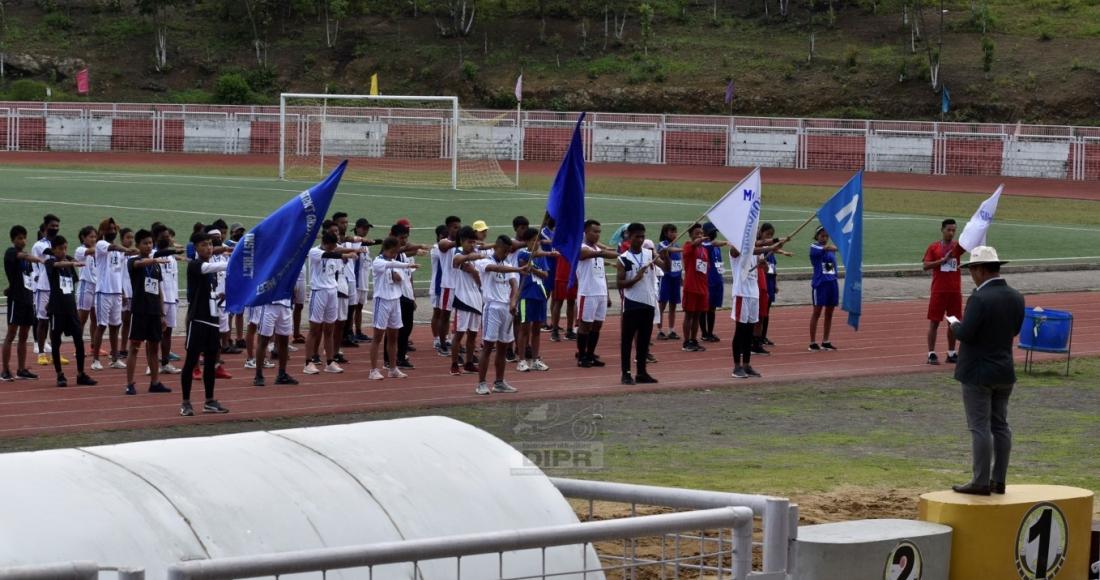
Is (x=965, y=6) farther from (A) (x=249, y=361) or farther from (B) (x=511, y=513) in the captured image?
(B) (x=511, y=513)

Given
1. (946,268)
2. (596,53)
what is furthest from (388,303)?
(596,53)

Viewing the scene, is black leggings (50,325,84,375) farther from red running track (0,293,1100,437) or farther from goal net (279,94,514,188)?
goal net (279,94,514,188)

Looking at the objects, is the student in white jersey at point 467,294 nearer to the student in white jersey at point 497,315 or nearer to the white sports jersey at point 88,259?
the student in white jersey at point 497,315

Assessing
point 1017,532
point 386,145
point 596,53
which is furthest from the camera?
A: point 596,53

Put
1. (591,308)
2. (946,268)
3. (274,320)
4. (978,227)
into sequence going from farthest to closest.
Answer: (946,268), (591,308), (978,227), (274,320)

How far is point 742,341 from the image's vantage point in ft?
58.3

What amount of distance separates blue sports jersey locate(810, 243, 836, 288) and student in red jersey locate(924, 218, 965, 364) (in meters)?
1.32

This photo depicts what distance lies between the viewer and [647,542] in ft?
29.6

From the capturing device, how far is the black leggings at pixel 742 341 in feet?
58.1

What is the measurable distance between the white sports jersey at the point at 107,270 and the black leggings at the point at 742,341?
7285mm

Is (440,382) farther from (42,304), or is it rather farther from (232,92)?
(232,92)

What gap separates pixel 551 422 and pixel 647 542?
11.1 feet

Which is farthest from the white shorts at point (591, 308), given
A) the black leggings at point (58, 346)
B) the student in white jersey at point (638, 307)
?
the black leggings at point (58, 346)

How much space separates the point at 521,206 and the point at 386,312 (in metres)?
Answer: 21.8
